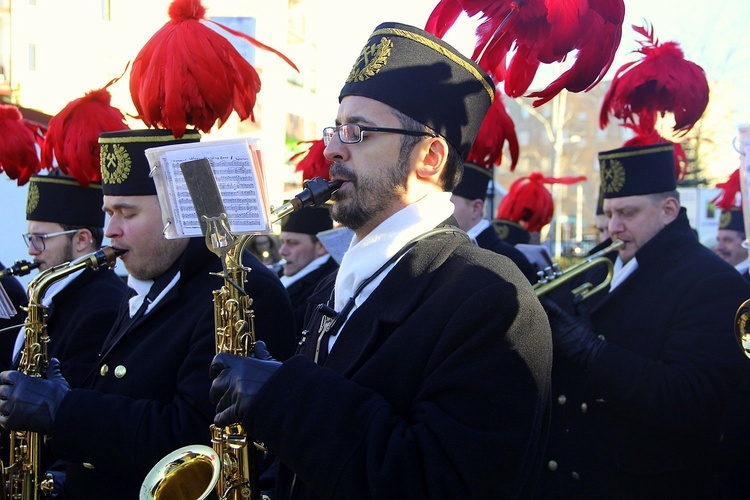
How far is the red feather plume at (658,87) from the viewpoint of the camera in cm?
495

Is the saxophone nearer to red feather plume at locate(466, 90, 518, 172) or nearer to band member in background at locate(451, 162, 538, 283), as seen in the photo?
red feather plume at locate(466, 90, 518, 172)

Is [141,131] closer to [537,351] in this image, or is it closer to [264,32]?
[537,351]

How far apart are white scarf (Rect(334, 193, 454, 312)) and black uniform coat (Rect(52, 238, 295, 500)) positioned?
2.72 feet

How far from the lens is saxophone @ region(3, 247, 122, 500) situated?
3.72m

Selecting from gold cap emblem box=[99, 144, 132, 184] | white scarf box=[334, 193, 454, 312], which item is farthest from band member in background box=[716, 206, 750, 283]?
white scarf box=[334, 193, 454, 312]

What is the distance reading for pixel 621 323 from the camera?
455cm

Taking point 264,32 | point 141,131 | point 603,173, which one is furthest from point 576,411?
point 264,32

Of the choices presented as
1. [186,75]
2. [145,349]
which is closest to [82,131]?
[186,75]

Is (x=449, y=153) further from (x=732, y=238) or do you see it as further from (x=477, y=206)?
(x=732, y=238)

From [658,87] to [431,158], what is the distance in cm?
277

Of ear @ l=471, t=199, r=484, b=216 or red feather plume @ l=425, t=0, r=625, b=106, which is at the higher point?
red feather plume @ l=425, t=0, r=625, b=106

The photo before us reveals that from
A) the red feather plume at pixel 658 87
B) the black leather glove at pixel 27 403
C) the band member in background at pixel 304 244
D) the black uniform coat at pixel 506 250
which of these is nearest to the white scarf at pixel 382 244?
the black leather glove at pixel 27 403

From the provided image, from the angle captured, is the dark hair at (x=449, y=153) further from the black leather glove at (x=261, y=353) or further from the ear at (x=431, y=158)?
the black leather glove at (x=261, y=353)

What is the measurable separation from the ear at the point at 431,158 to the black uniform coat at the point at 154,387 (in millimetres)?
1056
